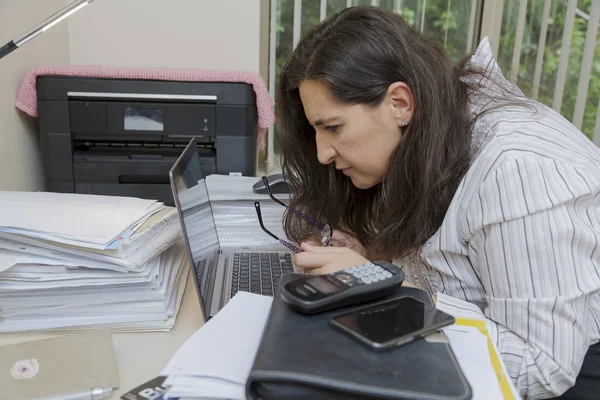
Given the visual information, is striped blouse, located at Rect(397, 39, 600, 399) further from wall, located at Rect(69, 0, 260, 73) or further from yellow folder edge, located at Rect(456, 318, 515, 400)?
wall, located at Rect(69, 0, 260, 73)

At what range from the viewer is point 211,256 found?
92cm

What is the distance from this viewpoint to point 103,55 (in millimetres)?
1773

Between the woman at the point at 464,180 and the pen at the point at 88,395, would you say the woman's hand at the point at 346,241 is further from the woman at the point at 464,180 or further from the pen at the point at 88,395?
the pen at the point at 88,395

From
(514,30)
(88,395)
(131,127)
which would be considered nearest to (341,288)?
(88,395)

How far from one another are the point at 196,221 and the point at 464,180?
413 millimetres

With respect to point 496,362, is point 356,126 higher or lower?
higher

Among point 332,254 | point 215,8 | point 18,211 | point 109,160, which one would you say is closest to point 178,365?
point 332,254

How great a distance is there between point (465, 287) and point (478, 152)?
20cm

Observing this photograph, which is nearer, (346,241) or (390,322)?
(390,322)

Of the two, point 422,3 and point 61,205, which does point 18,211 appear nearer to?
point 61,205

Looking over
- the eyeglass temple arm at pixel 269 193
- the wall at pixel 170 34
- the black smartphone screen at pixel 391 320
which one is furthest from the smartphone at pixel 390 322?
the wall at pixel 170 34

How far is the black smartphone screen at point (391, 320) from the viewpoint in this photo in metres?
0.48

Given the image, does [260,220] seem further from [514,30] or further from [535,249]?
[514,30]

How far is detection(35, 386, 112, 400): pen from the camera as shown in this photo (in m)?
0.55
